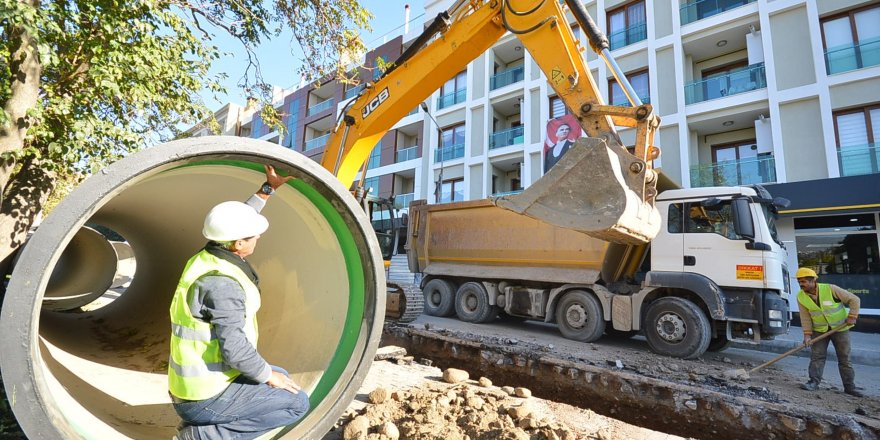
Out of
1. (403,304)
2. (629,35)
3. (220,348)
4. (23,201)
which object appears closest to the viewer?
(220,348)

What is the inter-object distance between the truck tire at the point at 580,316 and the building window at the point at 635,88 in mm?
10144

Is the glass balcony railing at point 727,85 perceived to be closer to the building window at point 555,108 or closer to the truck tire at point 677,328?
the building window at point 555,108

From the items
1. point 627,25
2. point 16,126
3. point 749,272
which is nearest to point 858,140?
point 627,25

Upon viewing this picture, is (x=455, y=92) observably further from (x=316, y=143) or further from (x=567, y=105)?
(x=567, y=105)

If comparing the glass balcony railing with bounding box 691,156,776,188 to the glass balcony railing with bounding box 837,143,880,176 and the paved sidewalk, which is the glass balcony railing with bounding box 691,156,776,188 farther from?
the paved sidewalk

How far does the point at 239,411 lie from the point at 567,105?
15.1 ft

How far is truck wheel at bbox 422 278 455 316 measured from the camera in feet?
31.9

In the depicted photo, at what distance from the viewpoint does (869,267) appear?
1080 cm

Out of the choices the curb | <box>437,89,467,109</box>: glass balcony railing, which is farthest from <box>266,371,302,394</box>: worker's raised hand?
<box>437,89,467,109</box>: glass balcony railing

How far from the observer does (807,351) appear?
308 inches

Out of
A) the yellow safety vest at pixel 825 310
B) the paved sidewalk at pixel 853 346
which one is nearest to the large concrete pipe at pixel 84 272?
the yellow safety vest at pixel 825 310

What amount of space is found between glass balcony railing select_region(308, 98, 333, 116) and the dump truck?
2125 cm

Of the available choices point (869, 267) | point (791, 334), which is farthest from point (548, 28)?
point (869, 267)

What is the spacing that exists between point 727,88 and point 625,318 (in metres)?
10.6
